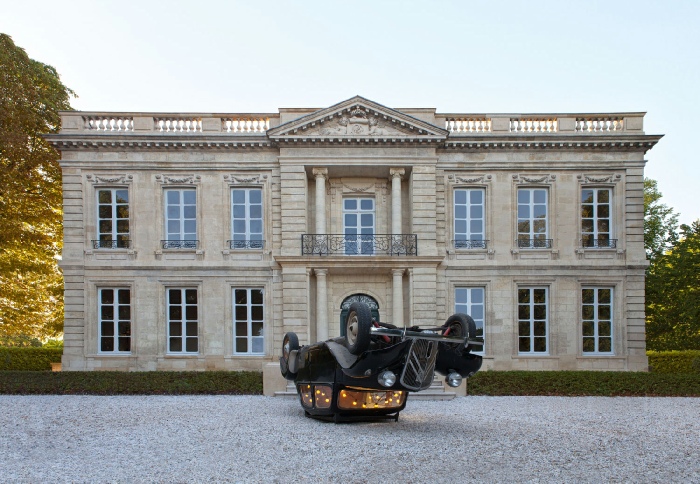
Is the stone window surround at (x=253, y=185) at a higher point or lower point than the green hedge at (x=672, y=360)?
higher

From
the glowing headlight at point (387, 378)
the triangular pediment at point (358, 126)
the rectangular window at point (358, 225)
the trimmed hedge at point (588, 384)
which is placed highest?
the triangular pediment at point (358, 126)

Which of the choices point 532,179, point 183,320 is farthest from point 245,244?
point 532,179

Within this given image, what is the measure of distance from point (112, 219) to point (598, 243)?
16967 mm

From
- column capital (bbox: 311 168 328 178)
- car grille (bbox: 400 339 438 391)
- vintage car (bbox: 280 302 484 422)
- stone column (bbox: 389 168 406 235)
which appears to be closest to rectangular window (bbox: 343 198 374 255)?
stone column (bbox: 389 168 406 235)

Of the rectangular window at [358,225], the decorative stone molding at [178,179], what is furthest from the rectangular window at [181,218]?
the rectangular window at [358,225]

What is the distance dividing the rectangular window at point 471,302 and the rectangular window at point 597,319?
3489 mm

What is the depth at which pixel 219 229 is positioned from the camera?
20.9 metres

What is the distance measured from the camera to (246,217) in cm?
2106

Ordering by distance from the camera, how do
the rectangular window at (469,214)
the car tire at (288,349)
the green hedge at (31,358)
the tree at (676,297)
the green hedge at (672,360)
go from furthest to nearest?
the green hedge at (31,358), the tree at (676,297), the green hedge at (672,360), the rectangular window at (469,214), the car tire at (288,349)

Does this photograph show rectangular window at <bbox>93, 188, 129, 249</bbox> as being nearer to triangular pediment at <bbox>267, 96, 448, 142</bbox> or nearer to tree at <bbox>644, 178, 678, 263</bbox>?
triangular pediment at <bbox>267, 96, 448, 142</bbox>

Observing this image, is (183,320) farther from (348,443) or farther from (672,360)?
(672,360)

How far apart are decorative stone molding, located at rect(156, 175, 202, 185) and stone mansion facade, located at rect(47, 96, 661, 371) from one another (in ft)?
0.16

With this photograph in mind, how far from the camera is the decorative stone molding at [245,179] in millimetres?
20953

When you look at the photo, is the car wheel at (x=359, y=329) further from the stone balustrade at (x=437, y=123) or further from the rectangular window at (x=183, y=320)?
the stone balustrade at (x=437, y=123)
